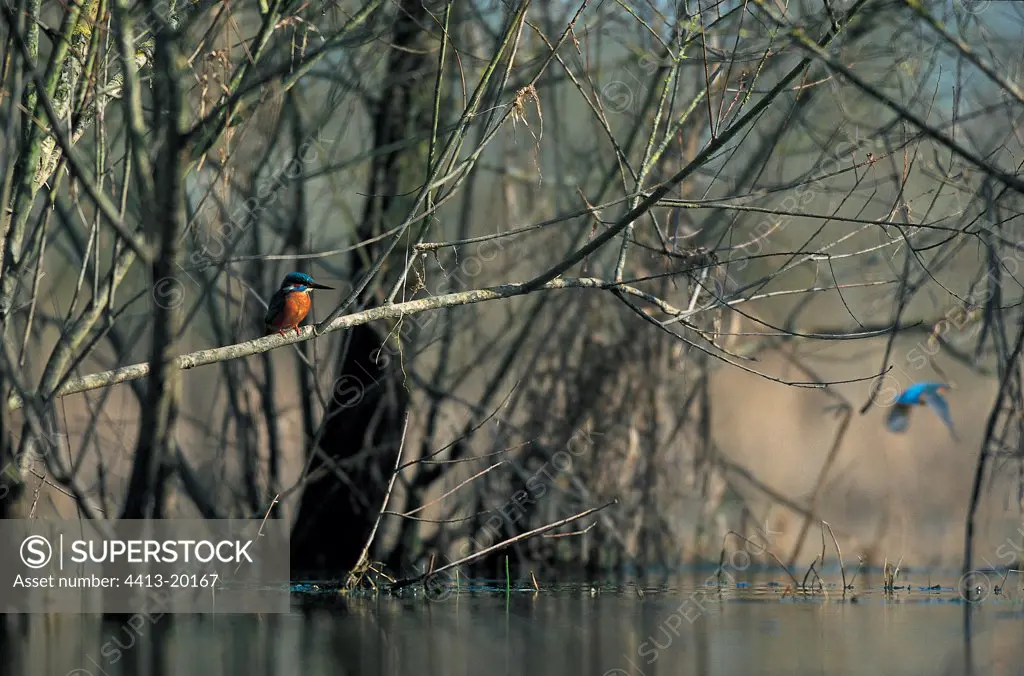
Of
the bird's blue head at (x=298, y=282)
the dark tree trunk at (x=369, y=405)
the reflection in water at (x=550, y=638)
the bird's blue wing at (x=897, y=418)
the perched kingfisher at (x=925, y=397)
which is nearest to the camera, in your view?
the reflection in water at (x=550, y=638)

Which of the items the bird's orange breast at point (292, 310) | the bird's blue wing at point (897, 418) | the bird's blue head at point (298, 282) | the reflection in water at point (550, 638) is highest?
the bird's blue head at point (298, 282)

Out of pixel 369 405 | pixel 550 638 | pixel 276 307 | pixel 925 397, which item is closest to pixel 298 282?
pixel 276 307

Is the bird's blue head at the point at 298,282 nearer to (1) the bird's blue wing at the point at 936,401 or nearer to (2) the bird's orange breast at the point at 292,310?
(2) the bird's orange breast at the point at 292,310

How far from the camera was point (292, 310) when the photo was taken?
5.60m

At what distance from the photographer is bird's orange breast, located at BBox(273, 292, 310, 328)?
5.60 metres

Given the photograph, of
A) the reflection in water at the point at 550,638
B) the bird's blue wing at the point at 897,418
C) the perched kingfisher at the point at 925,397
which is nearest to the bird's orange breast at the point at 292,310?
the reflection in water at the point at 550,638

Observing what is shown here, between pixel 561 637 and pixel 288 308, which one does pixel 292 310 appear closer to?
pixel 288 308

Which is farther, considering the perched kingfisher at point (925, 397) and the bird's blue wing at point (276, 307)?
the perched kingfisher at point (925, 397)

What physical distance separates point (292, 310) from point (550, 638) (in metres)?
2.00

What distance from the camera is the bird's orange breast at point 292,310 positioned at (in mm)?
5598

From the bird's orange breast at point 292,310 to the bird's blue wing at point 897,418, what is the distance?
407 cm

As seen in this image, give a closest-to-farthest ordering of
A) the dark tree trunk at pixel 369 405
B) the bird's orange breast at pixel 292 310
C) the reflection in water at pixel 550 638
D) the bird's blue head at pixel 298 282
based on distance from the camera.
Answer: the reflection in water at pixel 550 638
the bird's orange breast at pixel 292 310
the bird's blue head at pixel 298 282
the dark tree trunk at pixel 369 405

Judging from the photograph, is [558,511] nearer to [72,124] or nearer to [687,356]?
[687,356]

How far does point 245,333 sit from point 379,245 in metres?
0.98
